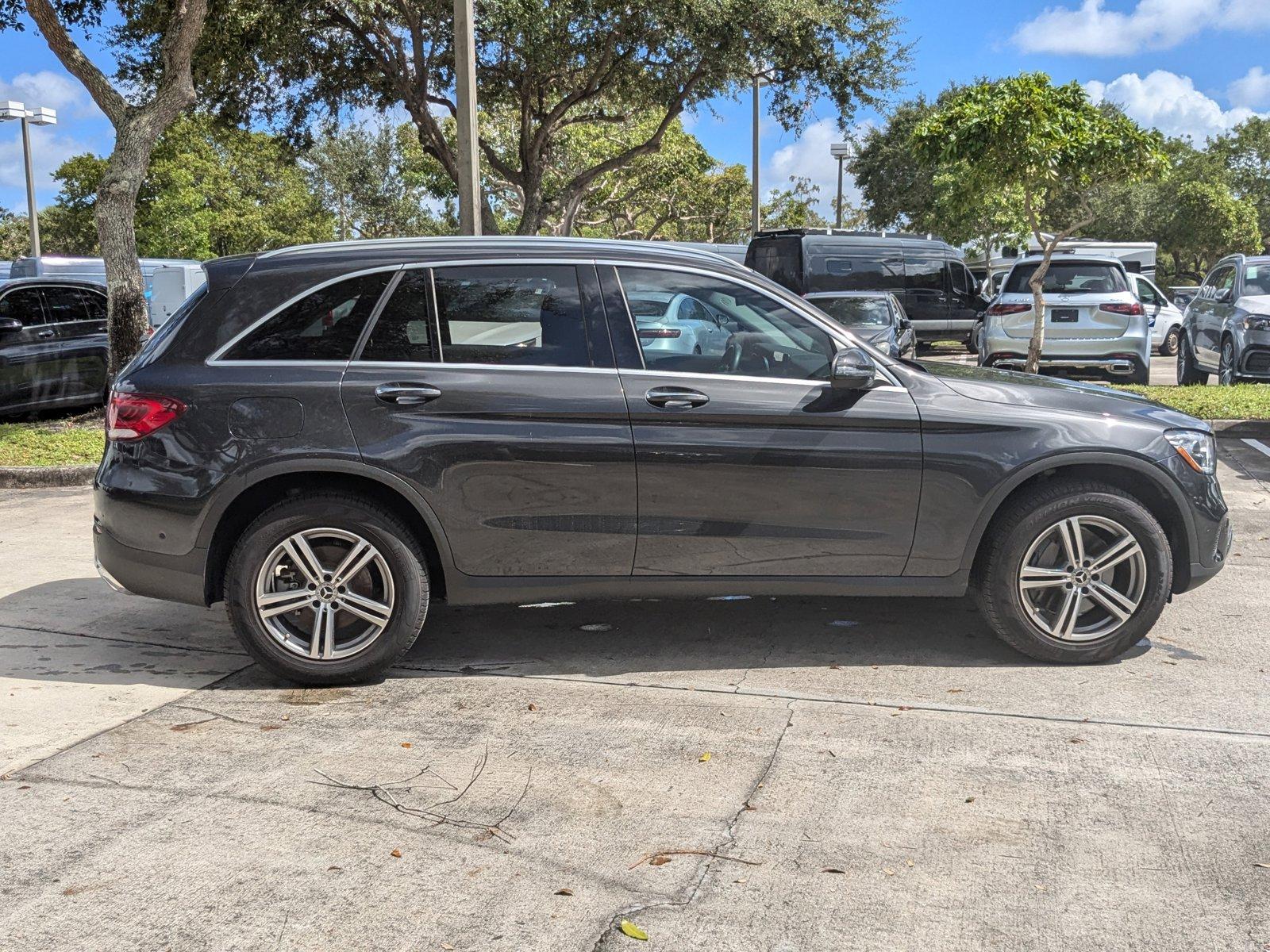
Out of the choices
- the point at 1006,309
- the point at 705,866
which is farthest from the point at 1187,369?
the point at 705,866

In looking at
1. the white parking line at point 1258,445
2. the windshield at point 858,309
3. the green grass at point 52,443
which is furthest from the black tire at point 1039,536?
the windshield at point 858,309

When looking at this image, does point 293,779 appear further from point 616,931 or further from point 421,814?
point 616,931

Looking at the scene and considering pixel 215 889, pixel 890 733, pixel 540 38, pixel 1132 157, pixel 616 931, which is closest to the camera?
pixel 616 931

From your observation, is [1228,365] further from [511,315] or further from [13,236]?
[13,236]

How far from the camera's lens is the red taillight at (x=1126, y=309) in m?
14.8

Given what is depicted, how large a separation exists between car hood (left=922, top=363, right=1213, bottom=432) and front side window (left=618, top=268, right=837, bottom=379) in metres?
0.61

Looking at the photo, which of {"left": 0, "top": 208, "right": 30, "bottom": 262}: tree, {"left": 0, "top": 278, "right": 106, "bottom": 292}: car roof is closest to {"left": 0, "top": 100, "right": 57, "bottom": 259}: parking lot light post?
{"left": 0, "top": 278, "right": 106, "bottom": 292}: car roof

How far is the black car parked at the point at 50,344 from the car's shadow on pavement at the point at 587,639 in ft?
25.0

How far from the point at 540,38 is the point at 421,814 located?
17725 millimetres

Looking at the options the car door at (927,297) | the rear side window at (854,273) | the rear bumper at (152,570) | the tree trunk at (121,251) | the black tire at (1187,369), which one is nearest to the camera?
the rear bumper at (152,570)

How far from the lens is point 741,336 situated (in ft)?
16.6

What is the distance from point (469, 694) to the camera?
493 centimetres

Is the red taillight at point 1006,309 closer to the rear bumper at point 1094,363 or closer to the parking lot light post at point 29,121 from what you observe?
the rear bumper at point 1094,363

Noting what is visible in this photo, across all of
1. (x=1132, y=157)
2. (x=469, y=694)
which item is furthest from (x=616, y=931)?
(x=1132, y=157)
